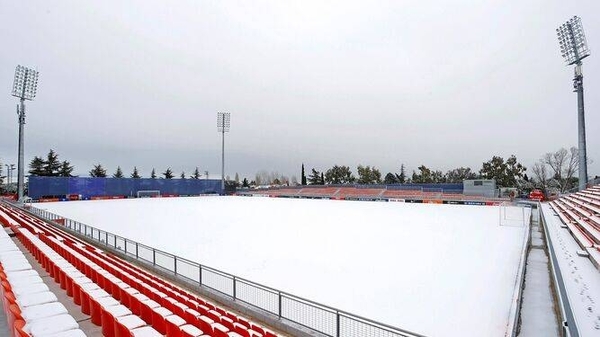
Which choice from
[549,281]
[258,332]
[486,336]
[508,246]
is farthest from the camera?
[508,246]

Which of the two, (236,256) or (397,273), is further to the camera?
(236,256)

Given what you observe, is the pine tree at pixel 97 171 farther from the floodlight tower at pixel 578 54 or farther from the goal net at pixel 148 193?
the floodlight tower at pixel 578 54

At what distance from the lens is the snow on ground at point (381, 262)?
283 inches

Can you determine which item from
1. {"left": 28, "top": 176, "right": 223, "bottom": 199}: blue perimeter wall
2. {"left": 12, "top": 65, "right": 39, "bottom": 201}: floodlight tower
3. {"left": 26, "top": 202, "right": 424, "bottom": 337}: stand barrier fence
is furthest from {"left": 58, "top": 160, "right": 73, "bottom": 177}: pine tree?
{"left": 26, "top": 202, "right": 424, "bottom": 337}: stand barrier fence

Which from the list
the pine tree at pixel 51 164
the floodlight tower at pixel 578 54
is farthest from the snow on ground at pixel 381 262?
the pine tree at pixel 51 164

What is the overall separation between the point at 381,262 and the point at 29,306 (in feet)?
30.5

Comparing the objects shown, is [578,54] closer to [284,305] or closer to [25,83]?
[284,305]

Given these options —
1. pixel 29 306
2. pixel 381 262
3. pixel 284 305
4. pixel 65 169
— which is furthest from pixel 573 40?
pixel 65 169

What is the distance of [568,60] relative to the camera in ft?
91.8

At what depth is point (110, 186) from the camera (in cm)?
5031

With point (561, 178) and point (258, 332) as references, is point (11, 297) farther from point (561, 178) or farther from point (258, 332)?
point (561, 178)

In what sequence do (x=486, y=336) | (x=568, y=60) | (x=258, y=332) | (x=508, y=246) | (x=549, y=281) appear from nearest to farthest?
(x=258, y=332) → (x=486, y=336) → (x=549, y=281) → (x=508, y=246) → (x=568, y=60)

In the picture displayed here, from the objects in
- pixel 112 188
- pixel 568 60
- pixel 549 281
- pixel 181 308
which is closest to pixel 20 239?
pixel 181 308

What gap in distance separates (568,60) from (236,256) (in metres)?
32.1
